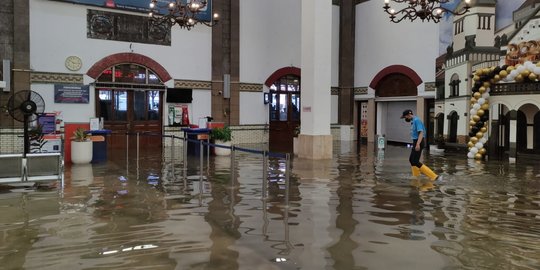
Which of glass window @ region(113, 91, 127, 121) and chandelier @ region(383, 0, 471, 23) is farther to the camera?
glass window @ region(113, 91, 127, 121)

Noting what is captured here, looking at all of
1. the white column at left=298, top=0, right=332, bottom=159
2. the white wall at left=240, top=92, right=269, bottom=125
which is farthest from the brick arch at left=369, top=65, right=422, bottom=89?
the white column at left=298, top=0, right=332, bottom=159

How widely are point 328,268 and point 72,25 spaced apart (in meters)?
13.7

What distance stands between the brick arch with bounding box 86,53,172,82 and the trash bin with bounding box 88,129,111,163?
3.85 metres

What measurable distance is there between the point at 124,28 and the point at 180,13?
162 inches

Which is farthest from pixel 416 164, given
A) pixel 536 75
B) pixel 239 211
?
pixel 536 75

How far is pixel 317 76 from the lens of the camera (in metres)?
12.7

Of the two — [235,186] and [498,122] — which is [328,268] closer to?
[235,186]

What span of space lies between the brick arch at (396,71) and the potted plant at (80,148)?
1165cm

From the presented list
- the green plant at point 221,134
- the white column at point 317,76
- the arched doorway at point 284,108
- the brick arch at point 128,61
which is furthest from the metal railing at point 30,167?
the arched doorway at point 284,108

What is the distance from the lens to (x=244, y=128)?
60.3 ft

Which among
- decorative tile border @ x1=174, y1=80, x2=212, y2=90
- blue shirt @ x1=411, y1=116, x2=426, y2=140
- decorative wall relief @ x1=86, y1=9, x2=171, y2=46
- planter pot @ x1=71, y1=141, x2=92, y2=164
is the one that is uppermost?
decorative wall relief @ x1=86, y1=9, x2=171, y2=46

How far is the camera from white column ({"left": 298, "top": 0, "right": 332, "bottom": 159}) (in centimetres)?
1266

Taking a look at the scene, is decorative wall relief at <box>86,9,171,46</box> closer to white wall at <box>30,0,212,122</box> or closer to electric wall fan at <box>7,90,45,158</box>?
white wall at <box>30,0,212,122</box>

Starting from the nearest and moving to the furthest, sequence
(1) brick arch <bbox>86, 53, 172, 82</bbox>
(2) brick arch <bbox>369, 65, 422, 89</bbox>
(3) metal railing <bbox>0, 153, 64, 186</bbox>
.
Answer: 1. (3) metal railing <bbox>0, 153, 64, 186</bbox>
2. (1) brick arch <bbox>86, 53, 172, 82</bbox>
3. (2) brick arch <bbox>369, 65, 422, 89</bbox>
